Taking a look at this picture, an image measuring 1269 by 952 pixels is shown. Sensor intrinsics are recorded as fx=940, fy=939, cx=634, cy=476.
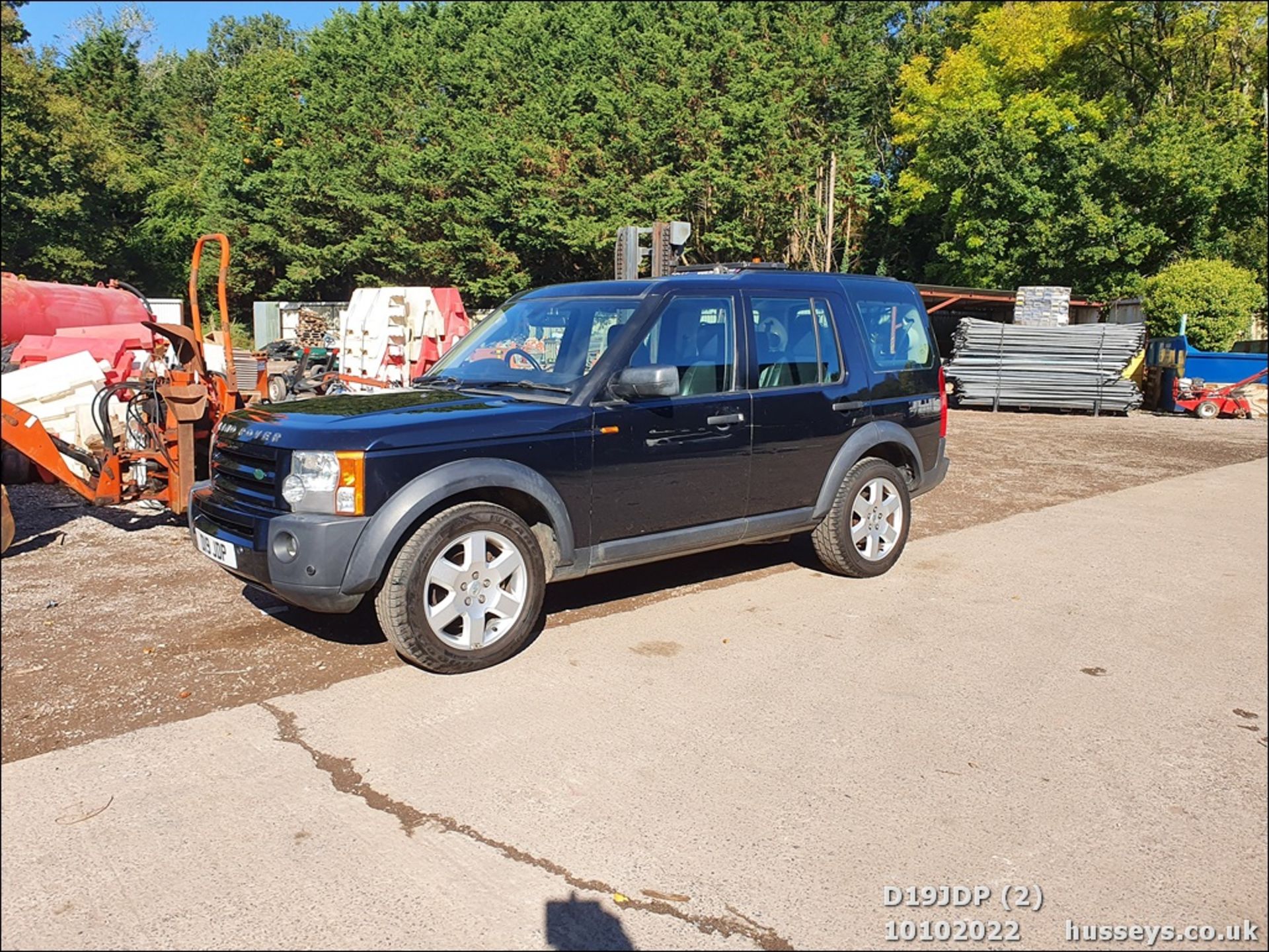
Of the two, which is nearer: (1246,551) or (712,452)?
(1246,551)

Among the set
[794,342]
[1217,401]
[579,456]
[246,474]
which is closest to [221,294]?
[246,474]

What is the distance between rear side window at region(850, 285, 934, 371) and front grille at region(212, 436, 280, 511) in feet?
13.2

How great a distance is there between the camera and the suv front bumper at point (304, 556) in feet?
14.3

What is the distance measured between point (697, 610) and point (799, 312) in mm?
2057

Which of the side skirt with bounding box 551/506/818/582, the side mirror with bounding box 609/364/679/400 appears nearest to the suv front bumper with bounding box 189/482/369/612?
the side skirt with bounding box 551/506/818/582

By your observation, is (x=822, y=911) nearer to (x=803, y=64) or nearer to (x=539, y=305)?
(x=539, y=305)

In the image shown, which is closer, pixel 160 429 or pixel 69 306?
pixel 160 429

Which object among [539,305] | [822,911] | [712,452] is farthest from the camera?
[539,305]

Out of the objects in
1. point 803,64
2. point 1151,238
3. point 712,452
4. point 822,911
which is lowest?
point 822,911

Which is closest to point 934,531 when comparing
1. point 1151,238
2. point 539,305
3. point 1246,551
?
point 539,305

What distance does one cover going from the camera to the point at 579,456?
16.4 ft

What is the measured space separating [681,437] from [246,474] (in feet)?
7.63

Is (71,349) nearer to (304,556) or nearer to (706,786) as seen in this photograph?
(304,556)

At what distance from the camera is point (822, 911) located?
9.44 feet
